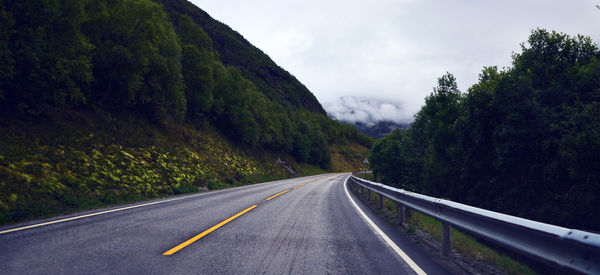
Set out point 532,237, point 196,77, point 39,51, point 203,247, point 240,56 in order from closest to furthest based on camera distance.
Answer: point 532,237, point 203,247, point 39,51, point 196,77, point 240,56

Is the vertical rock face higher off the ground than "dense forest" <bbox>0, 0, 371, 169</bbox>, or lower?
higher

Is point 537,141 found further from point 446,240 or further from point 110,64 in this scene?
point 110,64

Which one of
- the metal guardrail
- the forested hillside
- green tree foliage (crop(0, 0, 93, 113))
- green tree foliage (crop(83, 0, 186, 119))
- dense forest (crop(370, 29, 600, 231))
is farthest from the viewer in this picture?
green tree foliage (crop(83, 0, 186, 119))

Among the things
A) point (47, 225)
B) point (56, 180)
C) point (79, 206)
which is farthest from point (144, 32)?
point (47, 225)

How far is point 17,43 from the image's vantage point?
493 inches

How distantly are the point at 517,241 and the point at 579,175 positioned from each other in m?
18.8

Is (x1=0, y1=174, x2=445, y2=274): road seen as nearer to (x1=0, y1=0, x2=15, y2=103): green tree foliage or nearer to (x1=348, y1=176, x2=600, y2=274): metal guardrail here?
(x1=348, y1=176, x2=600, y2=274): metal guardrail

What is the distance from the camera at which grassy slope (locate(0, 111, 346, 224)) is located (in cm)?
983

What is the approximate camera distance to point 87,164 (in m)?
13.9

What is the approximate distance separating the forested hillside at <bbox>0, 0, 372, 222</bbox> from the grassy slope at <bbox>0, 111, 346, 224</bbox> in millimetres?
58

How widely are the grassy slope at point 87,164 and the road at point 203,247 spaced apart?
3492mm

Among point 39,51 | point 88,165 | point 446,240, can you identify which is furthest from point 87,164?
point 446,240

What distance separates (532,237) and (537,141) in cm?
2136

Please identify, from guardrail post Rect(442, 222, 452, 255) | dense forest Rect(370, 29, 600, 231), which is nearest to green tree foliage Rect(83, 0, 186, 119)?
guardrail post Rect(442, 222, 452, 255)
